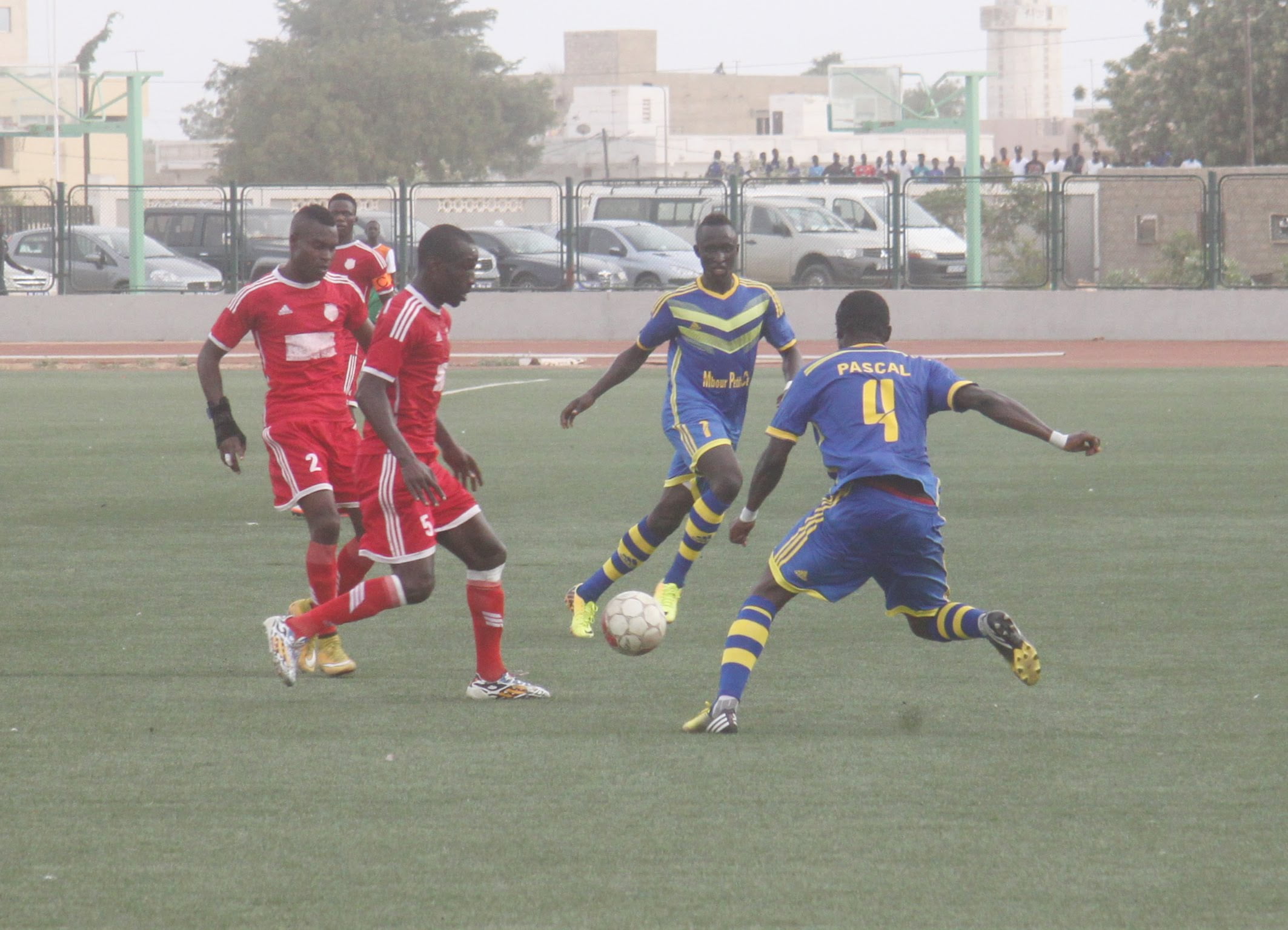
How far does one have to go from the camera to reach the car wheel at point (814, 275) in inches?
1203

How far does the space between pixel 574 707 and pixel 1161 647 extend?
8.32 feet

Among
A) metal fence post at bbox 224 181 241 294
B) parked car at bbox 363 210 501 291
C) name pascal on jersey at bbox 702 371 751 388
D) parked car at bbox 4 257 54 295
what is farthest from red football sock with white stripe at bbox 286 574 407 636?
parked car at bbox 4 257 54 295

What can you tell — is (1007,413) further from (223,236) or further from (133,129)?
(133,129)

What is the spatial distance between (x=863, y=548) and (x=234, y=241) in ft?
84.8

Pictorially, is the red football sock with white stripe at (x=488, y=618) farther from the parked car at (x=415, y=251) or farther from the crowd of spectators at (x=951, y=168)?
the crowd of spectators at (x=951, y=168)

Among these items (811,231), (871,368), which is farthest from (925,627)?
(811,231)

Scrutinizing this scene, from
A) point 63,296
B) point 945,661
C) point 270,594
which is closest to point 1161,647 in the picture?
point 945,661

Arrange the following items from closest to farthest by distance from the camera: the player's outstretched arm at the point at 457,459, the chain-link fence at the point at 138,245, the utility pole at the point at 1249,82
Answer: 1. the player's outstretched arm at the point at 457,459
2. the chain-link fence at the point at 138,245
3. the utility pole at the point at 1249,82

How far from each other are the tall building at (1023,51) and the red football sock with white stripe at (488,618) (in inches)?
7034

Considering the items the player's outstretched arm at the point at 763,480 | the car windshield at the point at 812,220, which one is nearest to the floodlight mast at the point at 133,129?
the car windshield at the point at 812,220

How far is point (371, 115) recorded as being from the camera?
244ft

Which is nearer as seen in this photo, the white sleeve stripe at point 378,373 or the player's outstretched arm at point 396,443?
the player's outstretched arm at point 396,443

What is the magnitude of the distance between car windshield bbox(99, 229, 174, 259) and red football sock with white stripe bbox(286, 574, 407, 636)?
25932mm

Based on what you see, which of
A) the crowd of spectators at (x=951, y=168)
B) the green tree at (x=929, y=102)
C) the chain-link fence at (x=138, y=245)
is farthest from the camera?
the green tree at (x=929, y=102)
